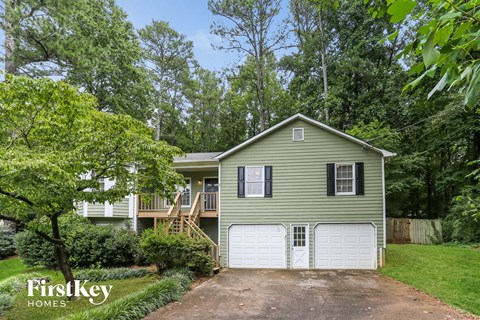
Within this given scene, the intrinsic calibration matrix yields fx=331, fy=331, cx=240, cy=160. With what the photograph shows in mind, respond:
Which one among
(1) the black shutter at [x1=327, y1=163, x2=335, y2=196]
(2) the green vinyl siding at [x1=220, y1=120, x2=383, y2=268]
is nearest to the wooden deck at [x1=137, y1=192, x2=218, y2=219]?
(2) the green vinyl siding at [x1=220, y1=120, x2=383, y2=268]

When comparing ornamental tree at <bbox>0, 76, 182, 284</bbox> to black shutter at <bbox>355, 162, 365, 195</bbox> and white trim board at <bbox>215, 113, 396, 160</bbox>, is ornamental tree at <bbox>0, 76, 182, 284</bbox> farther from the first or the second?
black shutter at <bbox>355, 162, 365, 195</bbox>

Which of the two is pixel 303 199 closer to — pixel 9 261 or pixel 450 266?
pixel 450 266

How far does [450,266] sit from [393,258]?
6.64 feet

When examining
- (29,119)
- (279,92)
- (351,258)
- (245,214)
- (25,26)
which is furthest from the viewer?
(279,92)

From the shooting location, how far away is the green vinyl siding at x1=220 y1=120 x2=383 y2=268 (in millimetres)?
12672

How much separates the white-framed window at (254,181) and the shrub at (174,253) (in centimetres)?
351

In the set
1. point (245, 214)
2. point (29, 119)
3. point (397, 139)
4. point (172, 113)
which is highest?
point (172, 113)

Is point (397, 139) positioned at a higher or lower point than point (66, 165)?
higher

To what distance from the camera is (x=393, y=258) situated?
42.7 ft

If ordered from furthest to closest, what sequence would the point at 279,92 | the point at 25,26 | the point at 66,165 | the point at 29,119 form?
the point at 279,92 < the point at 25,26 < the point at 29,119 < the point at 66,165

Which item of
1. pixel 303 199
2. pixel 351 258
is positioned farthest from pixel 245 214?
pixel 351 258

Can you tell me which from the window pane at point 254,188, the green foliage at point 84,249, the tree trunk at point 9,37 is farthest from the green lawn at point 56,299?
the tree trunk at point 9,37

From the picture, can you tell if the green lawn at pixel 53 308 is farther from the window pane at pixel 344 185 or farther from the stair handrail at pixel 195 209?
the window pane at pixel 344 185

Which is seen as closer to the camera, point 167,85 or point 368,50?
point 368,50
